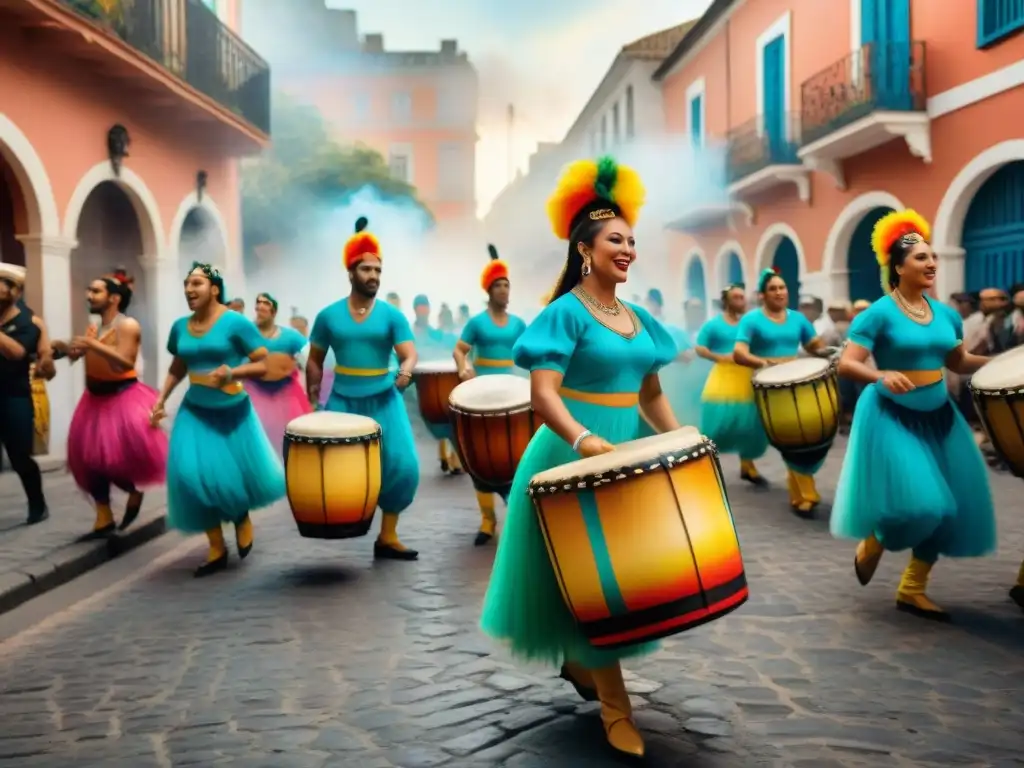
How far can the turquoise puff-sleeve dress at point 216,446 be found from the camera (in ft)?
21.8

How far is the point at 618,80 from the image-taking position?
107 ft

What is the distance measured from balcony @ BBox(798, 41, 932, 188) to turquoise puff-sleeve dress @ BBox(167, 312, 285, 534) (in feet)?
34.9

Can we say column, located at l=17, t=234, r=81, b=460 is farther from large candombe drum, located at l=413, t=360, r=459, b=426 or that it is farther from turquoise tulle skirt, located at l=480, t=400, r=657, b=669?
turquoise tulle skirt, located at l=480, t=400, r=657, b=669

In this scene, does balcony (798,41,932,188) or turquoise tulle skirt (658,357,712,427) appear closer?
turquoise tulle skirt (658,357,712,427)

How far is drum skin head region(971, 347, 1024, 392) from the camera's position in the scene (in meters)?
4.79

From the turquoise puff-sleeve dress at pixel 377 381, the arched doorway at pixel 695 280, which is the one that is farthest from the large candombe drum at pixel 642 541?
the arched doorway at pixel 695 280

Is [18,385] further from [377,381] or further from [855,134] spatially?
[855,134]

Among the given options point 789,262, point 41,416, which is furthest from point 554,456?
point 789,262

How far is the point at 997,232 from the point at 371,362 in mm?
9378

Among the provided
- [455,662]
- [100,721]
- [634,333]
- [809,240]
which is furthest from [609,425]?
[809,240]

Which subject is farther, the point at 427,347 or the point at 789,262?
the point at 789,262

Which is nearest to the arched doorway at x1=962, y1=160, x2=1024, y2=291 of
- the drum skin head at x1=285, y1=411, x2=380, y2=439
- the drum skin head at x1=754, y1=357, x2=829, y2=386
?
the drum skin head at x1=754, y1=357, x2=829, y2=386

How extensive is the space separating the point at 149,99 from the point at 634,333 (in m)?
12.7

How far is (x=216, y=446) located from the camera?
22.1 feet
